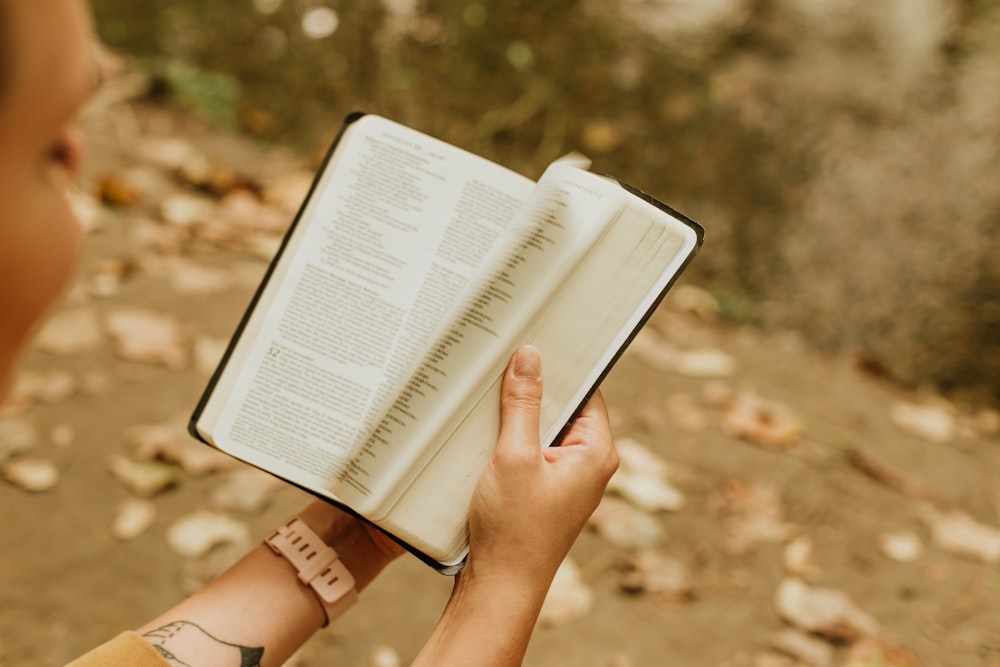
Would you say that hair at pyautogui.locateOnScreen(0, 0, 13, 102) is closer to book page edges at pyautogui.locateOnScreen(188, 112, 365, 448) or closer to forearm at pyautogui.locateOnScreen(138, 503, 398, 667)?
book page edges at pyautogui.locateOnScreen(188, 112, 365, 448)

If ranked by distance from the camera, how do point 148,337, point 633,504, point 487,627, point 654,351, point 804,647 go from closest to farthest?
point 487,627 → point 804,647 → point 633,504 → point 148,337 → point 654,351

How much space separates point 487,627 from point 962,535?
5.33 feet

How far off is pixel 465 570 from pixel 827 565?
124cm

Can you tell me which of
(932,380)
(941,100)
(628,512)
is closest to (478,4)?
(941,100)

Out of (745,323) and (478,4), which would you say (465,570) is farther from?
(478,4)

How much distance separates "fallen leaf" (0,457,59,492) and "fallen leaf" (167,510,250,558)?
30 cm

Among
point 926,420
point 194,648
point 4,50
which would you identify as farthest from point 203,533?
point 926,420

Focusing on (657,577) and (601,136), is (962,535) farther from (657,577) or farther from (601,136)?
(601,136)

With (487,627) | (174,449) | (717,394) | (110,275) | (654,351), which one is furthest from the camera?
(654,351)

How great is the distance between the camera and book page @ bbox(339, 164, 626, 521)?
0.87 meters

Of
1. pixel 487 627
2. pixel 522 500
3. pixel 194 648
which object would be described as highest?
pixel 522 500

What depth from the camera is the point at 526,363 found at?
0.88 meters

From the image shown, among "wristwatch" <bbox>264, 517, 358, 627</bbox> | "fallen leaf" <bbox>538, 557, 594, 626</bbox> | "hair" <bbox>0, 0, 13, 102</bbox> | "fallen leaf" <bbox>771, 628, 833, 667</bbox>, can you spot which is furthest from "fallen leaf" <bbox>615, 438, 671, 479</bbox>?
"hair" <bbox>0, 0, 13, 102</bbox>

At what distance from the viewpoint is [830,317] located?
8.00 feet
